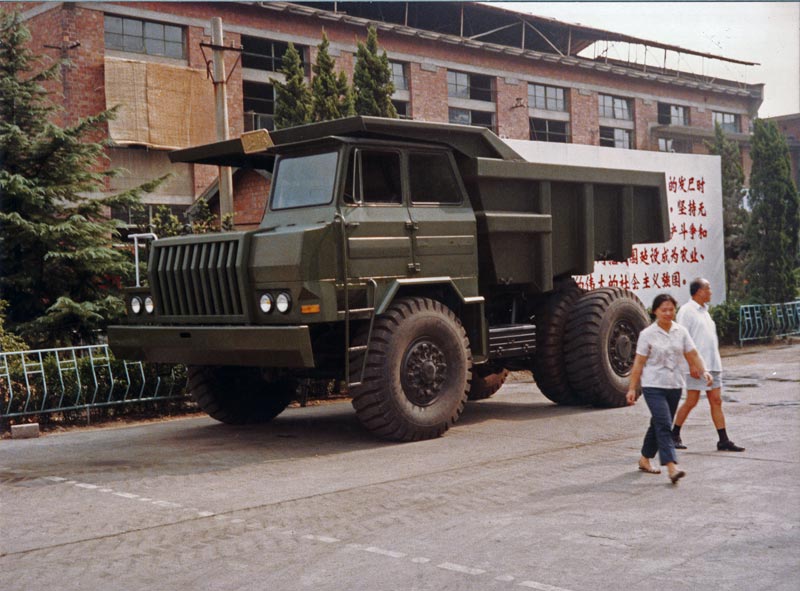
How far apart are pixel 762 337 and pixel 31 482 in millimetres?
A: 17990

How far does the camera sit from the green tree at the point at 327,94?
19578mm

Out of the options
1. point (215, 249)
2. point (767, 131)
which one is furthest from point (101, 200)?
point (767, 131)

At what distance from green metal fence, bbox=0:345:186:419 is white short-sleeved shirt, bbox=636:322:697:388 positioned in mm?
6361

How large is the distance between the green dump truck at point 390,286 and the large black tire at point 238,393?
2 centimetres

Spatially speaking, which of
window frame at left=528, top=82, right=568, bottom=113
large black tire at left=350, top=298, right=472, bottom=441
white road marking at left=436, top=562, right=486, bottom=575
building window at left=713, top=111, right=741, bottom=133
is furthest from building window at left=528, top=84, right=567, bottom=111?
white road marking at left=436, top=562, right=486, bottom=575

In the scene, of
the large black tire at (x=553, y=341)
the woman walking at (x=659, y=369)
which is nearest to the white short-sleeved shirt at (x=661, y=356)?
the woman walking at (x=659, y=369)

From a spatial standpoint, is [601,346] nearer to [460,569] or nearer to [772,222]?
[460,569]

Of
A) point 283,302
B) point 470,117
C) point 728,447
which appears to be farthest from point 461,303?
point 470,117

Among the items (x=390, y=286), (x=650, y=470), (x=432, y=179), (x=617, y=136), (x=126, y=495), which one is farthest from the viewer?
(x=617, y=136)

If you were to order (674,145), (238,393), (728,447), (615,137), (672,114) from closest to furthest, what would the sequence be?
(728,447), (238,393), (615,137), (672,114), (674,145)

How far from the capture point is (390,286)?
997 centimetres

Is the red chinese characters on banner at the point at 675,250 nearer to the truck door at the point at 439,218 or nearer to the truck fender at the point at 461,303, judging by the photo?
the truck fender at the point at 461,303

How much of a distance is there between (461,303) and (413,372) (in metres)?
1.31

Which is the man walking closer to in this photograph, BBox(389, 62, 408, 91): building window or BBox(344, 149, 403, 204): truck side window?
BBox(344, 149, 403, 204): truck side window
